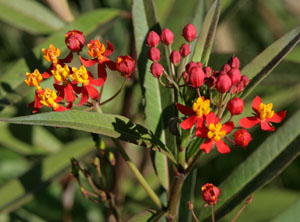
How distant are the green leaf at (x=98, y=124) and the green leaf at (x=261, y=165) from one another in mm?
245

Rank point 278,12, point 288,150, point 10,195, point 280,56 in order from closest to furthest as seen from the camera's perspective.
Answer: point 280,56, point 288,150, point 10,195, point 278,12

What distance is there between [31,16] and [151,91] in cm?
82

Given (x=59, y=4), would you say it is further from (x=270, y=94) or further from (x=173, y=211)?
(x=173, y=211)

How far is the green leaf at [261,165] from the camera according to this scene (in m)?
1.03

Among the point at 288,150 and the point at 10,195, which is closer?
the point at 288,150

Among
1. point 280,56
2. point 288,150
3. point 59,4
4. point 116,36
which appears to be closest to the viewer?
point 280,56

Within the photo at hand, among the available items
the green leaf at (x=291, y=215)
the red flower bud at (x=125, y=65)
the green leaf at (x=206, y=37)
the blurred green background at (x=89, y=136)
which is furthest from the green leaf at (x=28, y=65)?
the green leaf at (x=291, y=215)

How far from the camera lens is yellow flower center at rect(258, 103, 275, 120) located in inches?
34.7

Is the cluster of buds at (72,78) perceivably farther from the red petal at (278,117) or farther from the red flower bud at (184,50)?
the red petal at (278,117)

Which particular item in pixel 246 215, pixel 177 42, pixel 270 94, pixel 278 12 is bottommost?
pixel 246 215

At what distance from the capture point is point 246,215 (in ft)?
5.82

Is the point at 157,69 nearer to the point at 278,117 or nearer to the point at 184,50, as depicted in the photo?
the point at 184,50

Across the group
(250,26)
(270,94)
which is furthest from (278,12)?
(270,94)

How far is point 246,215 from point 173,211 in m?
0.91
